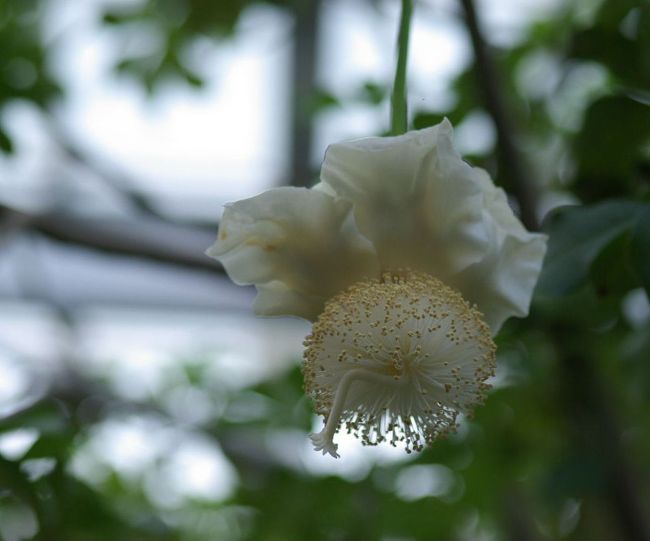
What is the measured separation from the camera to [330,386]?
57cm

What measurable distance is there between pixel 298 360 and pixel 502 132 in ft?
1.97

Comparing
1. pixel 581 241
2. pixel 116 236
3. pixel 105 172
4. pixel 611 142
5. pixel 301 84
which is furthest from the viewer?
pixel 301 84

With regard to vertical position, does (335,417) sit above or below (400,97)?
below

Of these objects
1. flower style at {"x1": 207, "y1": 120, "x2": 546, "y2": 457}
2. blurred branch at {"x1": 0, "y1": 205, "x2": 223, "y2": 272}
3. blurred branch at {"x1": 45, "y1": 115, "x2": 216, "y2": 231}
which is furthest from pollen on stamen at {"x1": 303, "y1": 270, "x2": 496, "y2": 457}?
blurred branch at {"x1": 45, "y1": 115, "x2": 216, "y2": 231}

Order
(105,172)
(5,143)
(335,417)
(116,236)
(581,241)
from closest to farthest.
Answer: (335,417) < (581,241) < (5,143) < (116,236) < (105,172)

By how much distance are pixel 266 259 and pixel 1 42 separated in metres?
0.68

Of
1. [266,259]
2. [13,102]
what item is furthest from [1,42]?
[266,259]

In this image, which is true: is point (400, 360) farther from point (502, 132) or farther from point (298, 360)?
point (298, 360)

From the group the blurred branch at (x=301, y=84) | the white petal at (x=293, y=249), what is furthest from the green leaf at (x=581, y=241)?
the blurred branch at (x=301, y=84)

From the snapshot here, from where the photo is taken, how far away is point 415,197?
0.59m

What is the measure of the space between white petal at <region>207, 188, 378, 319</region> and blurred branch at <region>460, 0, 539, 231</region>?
11.5 inches

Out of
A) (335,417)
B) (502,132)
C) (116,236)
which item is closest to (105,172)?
(116,236)

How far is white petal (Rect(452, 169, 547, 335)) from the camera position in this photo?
0.59 metres

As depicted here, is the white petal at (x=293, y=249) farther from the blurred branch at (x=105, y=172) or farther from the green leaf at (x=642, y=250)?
the blurred branch at (x=105, y=172)
